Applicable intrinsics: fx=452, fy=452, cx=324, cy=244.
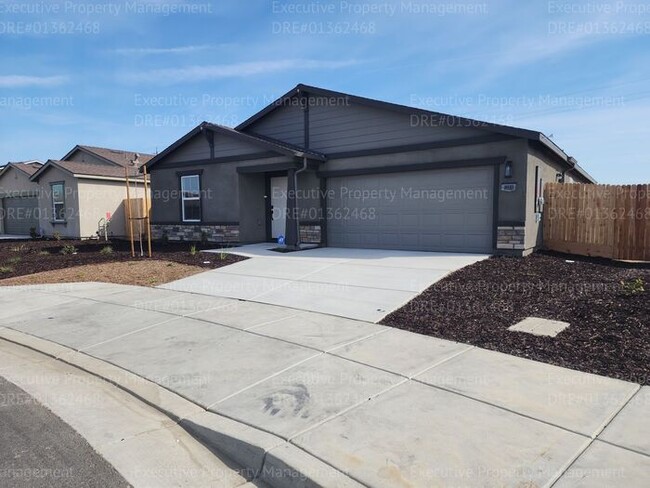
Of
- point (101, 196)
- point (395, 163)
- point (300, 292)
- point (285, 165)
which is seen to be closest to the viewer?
point (300, 292)

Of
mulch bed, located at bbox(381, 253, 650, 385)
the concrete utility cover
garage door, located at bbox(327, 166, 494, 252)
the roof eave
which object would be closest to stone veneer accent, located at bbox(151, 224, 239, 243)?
garage door, located at bbox(327, 166, 494, 252)

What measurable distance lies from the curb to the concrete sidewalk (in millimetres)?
14

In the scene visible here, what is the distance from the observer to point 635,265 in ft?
35.1

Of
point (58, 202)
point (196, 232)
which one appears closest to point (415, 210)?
point (196, 232)

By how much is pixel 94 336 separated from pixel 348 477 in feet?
16.1

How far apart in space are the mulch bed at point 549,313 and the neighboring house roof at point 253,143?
6.37 metres

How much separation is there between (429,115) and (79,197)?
17056mm

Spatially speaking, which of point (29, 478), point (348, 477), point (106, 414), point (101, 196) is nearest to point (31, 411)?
point (106, 414)

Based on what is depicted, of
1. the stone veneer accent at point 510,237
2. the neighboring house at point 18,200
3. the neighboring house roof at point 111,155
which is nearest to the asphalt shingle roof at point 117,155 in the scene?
the neighboring house roof at point 111,155

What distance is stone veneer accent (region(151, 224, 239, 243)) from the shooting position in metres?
15.6

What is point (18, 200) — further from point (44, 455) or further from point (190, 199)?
point (44, 455)

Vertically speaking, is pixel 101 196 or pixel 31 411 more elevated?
pixel 101 196

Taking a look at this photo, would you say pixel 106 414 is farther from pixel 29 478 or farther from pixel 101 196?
pixel 101 196

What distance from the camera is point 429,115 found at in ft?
40.1
